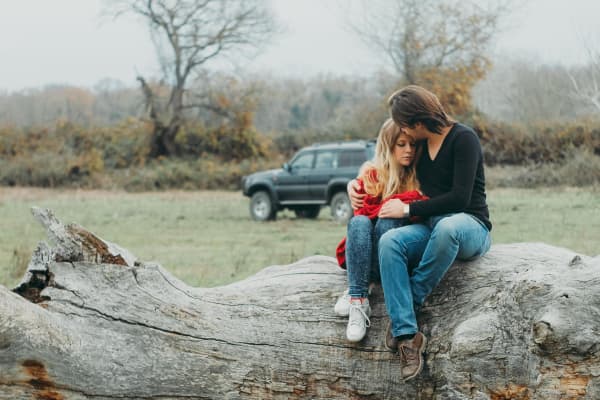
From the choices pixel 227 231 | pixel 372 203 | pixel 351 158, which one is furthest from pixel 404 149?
pixel 351 158

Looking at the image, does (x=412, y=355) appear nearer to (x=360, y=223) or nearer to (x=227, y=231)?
(x=360, y=223)

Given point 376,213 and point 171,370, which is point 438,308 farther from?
point 171,370

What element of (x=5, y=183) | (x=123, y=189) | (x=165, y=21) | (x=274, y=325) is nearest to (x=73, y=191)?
(x=123, y=189)

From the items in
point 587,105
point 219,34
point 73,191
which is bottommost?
point 73,191

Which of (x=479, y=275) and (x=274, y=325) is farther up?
(x=479, y=275)

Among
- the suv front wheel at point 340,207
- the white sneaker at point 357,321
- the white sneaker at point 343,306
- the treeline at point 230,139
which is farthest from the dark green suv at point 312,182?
the white sneaker at point 357,321

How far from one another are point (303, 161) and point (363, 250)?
1781 cm

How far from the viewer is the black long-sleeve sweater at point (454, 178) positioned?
4562mm

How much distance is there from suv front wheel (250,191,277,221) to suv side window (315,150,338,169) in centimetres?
179

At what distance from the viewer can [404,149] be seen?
4820mm

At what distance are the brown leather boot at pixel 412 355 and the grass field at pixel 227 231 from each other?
5.73 metres

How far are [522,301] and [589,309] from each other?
0.35 m

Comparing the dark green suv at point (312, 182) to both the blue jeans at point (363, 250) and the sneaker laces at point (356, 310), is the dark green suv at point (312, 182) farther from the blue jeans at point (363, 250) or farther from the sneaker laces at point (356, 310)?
the sneaker laces at point (356, 310)

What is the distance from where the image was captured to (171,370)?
4352mm
